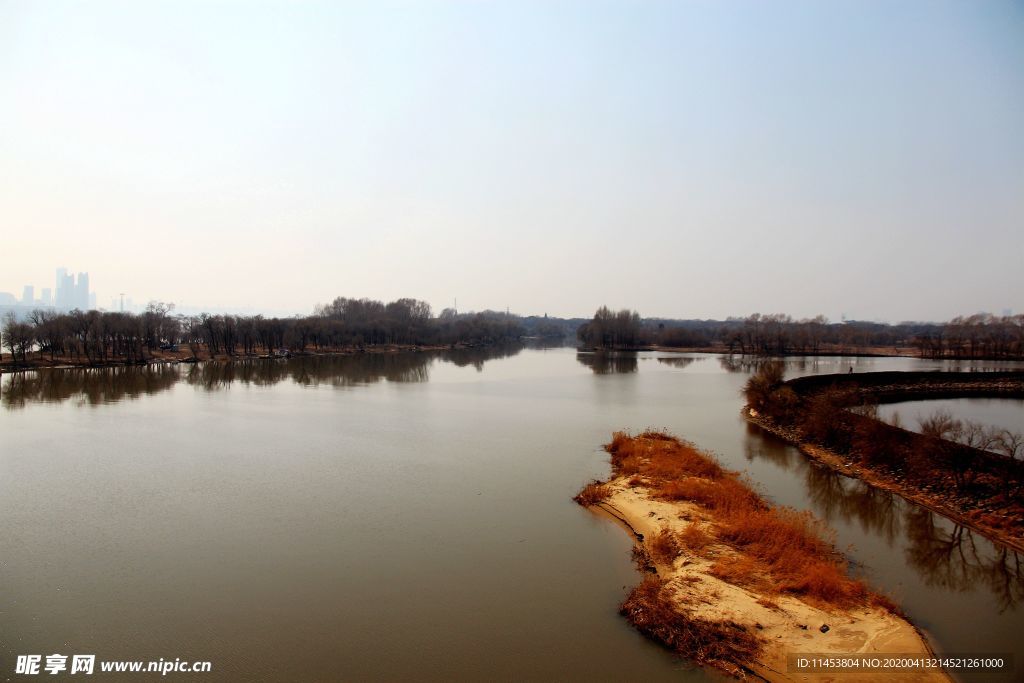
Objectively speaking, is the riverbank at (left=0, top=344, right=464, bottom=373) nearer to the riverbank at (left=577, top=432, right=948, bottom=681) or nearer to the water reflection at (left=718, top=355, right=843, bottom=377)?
the water reflection at (left=718, top=355, right=843, bottom=377)

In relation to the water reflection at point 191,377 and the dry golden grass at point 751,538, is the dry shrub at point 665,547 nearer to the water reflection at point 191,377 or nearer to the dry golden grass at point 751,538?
the dry golden grass at point 751,538

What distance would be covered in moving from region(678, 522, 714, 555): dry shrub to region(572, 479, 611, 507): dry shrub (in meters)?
2.57

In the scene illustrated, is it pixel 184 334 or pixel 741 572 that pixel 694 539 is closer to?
pixel 741 572

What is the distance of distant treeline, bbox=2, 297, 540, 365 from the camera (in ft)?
152

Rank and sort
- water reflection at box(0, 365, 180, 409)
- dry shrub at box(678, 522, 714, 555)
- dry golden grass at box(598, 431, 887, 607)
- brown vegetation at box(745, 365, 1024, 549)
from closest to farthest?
dry golden grass at box(598, 431, 887, 607) → dry shrub at box(678, 522, 714, 555) → brown vegetation at box(745, 365, 1024, 549) → water reflection at box(0, 365, 180, 409)

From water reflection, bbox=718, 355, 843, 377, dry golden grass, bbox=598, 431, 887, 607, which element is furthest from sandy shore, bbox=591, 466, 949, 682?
water reflection, bbox=718, 355, 843, 377

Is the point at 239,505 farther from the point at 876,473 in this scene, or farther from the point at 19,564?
the point at 876,473

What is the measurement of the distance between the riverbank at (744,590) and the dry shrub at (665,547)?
0.7 inches

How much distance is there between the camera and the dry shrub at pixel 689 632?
6605mm

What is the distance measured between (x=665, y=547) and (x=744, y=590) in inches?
66.1

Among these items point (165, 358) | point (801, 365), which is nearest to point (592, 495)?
point (801, 365)

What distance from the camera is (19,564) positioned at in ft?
29.6

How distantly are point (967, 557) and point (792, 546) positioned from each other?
3.60 metres

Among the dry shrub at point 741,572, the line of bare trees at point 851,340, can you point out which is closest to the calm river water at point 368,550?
the dry shrub at point 741,572
